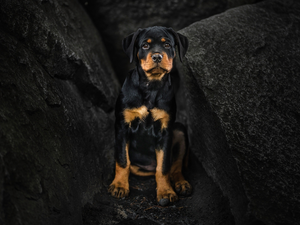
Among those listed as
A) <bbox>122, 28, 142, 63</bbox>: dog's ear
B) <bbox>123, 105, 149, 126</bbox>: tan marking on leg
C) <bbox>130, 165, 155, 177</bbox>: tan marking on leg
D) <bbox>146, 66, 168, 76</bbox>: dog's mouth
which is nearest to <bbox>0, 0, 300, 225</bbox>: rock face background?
<bbox>130, 165, 155, 177</bbox>: tan marking on leg

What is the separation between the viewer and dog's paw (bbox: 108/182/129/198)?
3.33 metres

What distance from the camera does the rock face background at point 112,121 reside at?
2.41 metres

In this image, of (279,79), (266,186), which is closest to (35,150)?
(266,186)

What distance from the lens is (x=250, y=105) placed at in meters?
2.98

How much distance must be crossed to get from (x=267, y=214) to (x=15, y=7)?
3415mm

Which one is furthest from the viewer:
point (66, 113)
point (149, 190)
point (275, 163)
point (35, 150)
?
point (149, 190)

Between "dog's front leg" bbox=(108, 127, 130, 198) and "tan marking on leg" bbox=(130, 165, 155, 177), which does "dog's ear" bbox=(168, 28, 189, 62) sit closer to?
"dog's front leg" bbox=(108, 127, 130, 198)

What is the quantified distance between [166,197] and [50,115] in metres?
1.67

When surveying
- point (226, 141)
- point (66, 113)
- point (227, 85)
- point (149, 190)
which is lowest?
point (149, 190)

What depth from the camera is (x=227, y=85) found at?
315 centimetres

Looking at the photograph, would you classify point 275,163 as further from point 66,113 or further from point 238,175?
point 66,113

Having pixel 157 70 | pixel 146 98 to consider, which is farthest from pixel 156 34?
pixel 146 98

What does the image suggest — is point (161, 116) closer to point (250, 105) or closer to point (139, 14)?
point (250, 105)

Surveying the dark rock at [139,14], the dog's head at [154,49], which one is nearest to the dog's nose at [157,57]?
the dog's head at [154,49]
